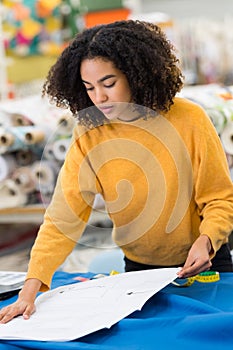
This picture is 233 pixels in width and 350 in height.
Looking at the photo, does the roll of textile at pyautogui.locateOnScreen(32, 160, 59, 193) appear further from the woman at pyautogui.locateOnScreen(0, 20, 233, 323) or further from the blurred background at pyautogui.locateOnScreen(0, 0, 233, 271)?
the woman at pyautogui.locateOnScreen(0, 20, 233, 323)

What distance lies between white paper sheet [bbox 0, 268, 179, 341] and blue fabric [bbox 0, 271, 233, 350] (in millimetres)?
18

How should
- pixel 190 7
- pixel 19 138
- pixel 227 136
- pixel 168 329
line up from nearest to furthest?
1. pixel 168 329
2. pixel 227 136
3. pixel 19 138
4. pixel 190 7

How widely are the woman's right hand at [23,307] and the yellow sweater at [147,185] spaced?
0.05 m

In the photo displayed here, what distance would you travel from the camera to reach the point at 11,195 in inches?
126

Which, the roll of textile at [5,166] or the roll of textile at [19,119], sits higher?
the roll of textile at [19,119]

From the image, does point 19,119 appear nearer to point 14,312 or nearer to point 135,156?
point 135,156

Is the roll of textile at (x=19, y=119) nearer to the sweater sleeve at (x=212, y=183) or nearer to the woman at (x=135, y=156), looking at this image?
the woman at (x=135, y=156)

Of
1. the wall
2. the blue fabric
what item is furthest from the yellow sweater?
the wall

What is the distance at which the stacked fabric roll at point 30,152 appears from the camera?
9.98ft

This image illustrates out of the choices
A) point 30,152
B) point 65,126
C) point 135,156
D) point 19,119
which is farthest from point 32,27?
point 135,156

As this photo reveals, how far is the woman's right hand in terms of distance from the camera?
1.40m

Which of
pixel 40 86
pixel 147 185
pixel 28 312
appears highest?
pixel 147 185

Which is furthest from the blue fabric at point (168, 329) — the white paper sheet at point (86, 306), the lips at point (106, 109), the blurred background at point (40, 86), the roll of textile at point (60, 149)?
the roll of textile at point (60, 149)

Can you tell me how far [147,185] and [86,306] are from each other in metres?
0.35
